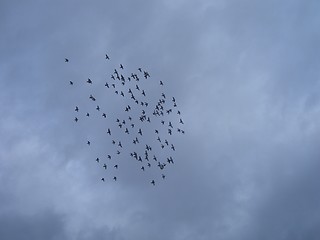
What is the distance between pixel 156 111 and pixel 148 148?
11438 millimetres

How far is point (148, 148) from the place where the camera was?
12681 centimetres

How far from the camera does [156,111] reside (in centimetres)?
12175
